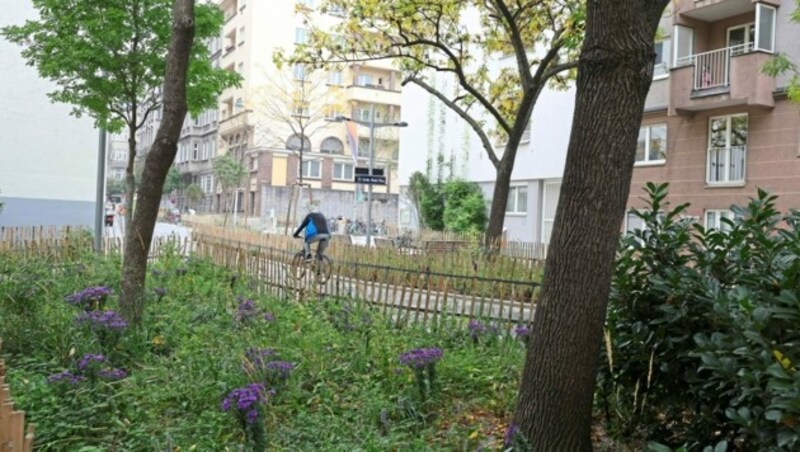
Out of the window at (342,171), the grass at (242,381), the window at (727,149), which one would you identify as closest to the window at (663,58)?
the window at (727,149)

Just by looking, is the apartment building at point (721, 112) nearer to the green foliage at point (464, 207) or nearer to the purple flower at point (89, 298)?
the green foliage at point (464, 207)

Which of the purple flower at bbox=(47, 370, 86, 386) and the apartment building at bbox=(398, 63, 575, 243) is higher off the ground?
the apartment building at bbox=(398, 63, 575, 243)

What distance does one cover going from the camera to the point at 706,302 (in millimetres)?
3521

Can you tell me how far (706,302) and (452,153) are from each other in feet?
100

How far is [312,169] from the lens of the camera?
59219mm

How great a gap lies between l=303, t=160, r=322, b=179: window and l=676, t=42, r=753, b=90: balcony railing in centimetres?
4066

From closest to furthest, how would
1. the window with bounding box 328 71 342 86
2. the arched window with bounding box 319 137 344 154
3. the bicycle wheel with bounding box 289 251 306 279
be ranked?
the bicycle wheel with bounding box 289 251 306 279 < the window with bounding box 328 71 342 86 < the arched window with bounding box 319 137 344 154

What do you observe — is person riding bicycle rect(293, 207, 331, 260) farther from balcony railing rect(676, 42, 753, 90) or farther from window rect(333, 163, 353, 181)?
window rect(333, 163, 353, 181)

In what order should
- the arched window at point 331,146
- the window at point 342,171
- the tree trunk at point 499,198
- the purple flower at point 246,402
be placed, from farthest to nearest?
the window at point 342,171 → the arched window at point 331,146 → the tree trunk at point 499,198 → the purple flower at point 246,402

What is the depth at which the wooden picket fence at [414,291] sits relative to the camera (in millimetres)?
8008

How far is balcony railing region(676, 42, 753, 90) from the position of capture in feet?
68.2

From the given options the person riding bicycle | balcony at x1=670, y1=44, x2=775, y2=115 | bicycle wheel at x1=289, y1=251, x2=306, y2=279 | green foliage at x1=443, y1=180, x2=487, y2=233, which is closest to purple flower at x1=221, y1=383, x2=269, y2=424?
bicycle wheel at x1=289, y1=251, x2=306, y2=279

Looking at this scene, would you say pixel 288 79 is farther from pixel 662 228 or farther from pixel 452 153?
pixel 662 228

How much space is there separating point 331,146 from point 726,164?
42.8 m
